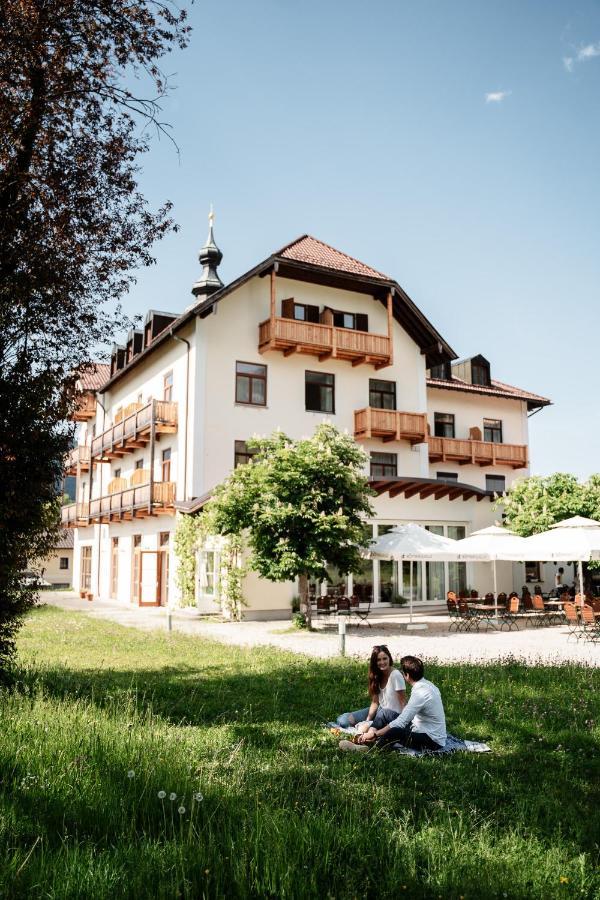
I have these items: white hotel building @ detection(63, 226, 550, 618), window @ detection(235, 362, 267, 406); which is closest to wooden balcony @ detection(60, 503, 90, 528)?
white hotel building @ detection(63, 226, 550, 618)

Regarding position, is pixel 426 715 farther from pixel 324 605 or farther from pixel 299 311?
pixel 299 311

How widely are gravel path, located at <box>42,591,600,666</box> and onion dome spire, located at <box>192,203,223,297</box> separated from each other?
1437cm

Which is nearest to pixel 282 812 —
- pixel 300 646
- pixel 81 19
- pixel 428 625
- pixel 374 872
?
pixel 374 872

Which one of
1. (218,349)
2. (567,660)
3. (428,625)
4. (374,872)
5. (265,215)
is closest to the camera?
(374,872)

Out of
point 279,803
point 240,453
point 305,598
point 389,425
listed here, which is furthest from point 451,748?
point 389,425

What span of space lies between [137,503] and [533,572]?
16.2m

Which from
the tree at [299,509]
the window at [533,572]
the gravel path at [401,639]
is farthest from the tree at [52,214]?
the window at [533,572]

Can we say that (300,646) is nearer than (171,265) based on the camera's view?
No

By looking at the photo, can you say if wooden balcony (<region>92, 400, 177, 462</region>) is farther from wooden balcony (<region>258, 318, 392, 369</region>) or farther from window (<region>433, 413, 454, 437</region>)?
window (<region>433, 413, 454, 437</region>)

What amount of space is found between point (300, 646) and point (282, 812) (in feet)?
36.7

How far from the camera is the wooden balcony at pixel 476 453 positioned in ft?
105

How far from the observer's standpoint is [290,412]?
27703 millimetres

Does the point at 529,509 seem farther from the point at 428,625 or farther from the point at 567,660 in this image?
the point at 567,660

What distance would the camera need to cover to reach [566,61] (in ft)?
29.4
